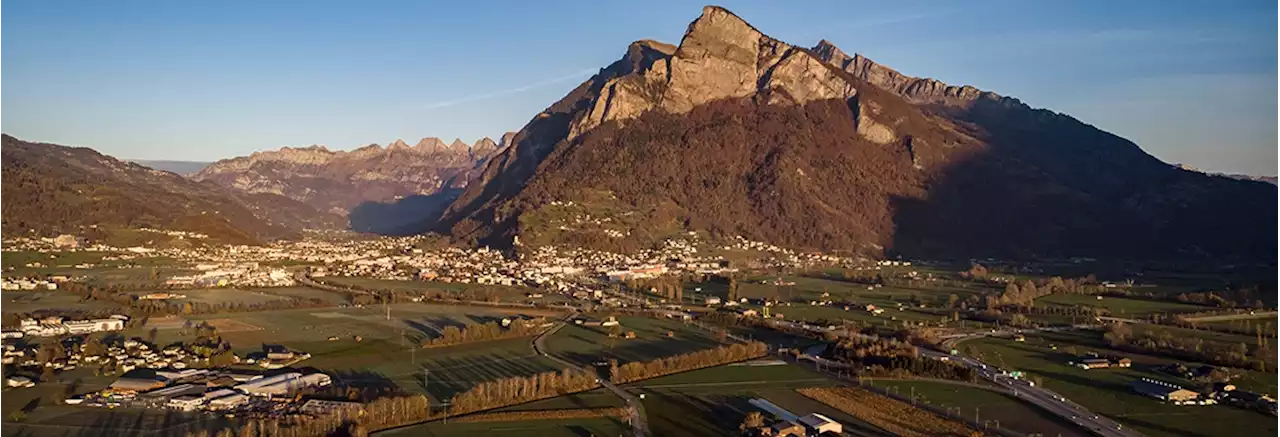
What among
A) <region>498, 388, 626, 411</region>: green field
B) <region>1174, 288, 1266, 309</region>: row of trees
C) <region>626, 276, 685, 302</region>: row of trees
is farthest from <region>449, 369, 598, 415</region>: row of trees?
<region>1174, 288, 1266, 309</region>: row of trees

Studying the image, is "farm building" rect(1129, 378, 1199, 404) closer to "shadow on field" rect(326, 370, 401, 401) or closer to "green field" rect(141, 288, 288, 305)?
"shadow on field" rect(326, 370, 401, 401)

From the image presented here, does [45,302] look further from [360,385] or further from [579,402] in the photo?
[579,402]

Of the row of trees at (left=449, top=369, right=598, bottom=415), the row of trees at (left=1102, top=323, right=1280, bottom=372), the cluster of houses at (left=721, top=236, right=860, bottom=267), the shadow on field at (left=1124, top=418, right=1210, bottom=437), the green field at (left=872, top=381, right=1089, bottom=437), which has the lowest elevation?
the row of trees at (left=449, top=369, right=598, bottom=415)

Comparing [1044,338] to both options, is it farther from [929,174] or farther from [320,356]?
[929,174]

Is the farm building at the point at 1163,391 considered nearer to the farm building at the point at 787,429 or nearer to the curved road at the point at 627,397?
the farm building at the point at 787,429

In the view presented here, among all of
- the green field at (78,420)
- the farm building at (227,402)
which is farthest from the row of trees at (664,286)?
the green field at (78,420)

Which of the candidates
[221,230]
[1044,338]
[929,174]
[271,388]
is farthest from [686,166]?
[271,388]

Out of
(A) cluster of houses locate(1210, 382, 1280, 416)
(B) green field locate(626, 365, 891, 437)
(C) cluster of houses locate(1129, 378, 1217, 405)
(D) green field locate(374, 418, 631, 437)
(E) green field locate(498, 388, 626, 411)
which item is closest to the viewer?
(D) green field locate(374, 418, 631, 437)
